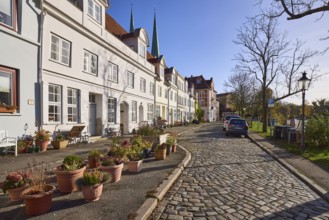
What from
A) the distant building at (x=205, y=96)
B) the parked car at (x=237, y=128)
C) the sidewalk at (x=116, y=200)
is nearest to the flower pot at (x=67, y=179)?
the sidewalk at (x=116, y=200)

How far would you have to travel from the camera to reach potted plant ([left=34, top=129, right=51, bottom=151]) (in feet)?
34.3

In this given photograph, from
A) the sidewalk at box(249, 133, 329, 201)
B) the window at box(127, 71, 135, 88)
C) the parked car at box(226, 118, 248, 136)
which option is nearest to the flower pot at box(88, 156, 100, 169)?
the sidewalk at box(249, 133, 329, 201)

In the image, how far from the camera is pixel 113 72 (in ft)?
60.6

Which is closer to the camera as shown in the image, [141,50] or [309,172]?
[309,172]

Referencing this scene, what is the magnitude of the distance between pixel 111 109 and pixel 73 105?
472 cm

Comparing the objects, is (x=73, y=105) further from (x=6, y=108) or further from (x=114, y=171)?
(x=114, y=171)

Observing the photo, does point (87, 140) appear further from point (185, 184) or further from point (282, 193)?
point (282, 193)

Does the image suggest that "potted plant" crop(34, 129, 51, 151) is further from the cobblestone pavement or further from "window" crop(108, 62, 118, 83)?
"window" crop(108, 62, 118, 83)

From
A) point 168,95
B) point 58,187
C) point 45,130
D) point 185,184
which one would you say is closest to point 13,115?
point 45,130

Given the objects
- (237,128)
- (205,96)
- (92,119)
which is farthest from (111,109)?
(205,96)

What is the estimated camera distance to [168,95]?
35.0m

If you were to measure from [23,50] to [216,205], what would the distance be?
1011 cm

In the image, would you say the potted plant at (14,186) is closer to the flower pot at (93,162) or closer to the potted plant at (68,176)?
the potted plant at (68,176)

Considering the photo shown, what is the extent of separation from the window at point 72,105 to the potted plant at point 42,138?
254 cm
